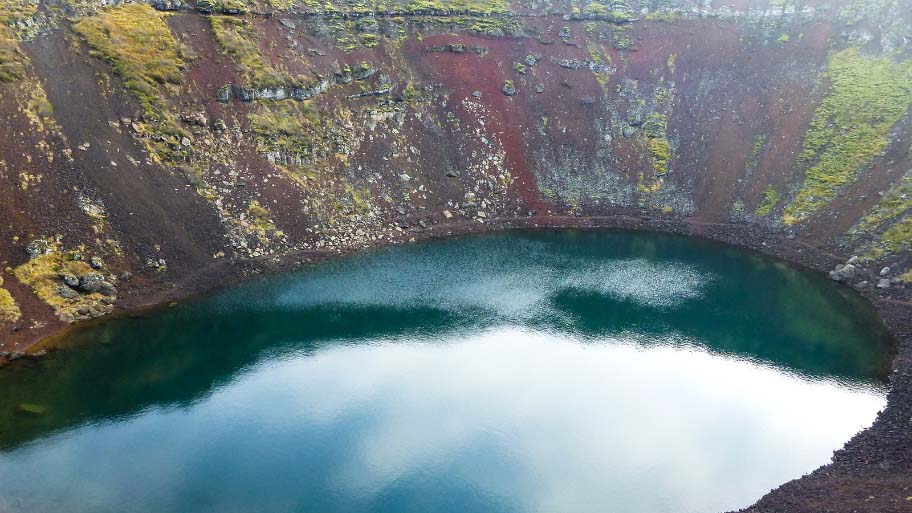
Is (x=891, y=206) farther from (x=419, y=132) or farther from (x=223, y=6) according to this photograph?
(x=223, y=6)

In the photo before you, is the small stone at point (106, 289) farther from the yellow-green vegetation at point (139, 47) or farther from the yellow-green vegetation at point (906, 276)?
the yellow-green vegetation at point (906, 276)

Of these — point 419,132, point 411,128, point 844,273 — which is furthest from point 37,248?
point 844,273

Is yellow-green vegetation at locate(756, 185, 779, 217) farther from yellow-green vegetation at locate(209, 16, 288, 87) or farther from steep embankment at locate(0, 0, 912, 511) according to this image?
yellow-green vegetation at locate(209, 16, 288, 87)

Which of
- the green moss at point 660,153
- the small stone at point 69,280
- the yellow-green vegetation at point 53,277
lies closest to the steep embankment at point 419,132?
the small stone at point 69,280

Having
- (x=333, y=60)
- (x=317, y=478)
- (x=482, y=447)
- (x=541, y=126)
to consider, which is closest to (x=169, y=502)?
(x=317, y=478)

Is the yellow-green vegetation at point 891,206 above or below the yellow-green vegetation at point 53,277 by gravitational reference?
below

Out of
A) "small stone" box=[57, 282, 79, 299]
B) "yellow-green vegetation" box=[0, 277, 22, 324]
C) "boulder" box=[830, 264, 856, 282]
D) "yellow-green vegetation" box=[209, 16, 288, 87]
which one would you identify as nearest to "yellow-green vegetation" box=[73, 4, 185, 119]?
"yellow-green vegetation" box=[209, 16, 288, 87]

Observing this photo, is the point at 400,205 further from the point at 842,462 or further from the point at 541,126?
the point at 842,462
